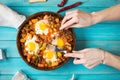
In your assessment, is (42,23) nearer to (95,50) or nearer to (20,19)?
(20,19)

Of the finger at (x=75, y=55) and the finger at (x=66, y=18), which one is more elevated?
the finger at (x=66, y=18)

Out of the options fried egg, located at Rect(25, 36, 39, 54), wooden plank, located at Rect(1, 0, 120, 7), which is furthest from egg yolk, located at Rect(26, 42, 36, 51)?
wooden plank, located at Rect(1, 0, 120, 7)

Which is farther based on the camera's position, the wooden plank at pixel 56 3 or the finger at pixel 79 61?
the wooden plank at pixel 56 3

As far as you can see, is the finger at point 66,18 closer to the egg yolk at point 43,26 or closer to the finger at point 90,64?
the egg yolk at point 43,26

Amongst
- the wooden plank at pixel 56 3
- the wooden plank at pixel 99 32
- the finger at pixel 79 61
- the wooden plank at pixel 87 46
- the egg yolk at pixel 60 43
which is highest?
the wooden plank at pixel 56 3

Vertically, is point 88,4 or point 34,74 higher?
point 88,4

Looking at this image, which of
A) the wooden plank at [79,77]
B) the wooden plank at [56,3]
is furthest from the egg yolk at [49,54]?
the wooden plank at [56,3]

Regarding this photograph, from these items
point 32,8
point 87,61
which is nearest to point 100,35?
point 87,61

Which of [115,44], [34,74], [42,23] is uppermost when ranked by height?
[42,23]
